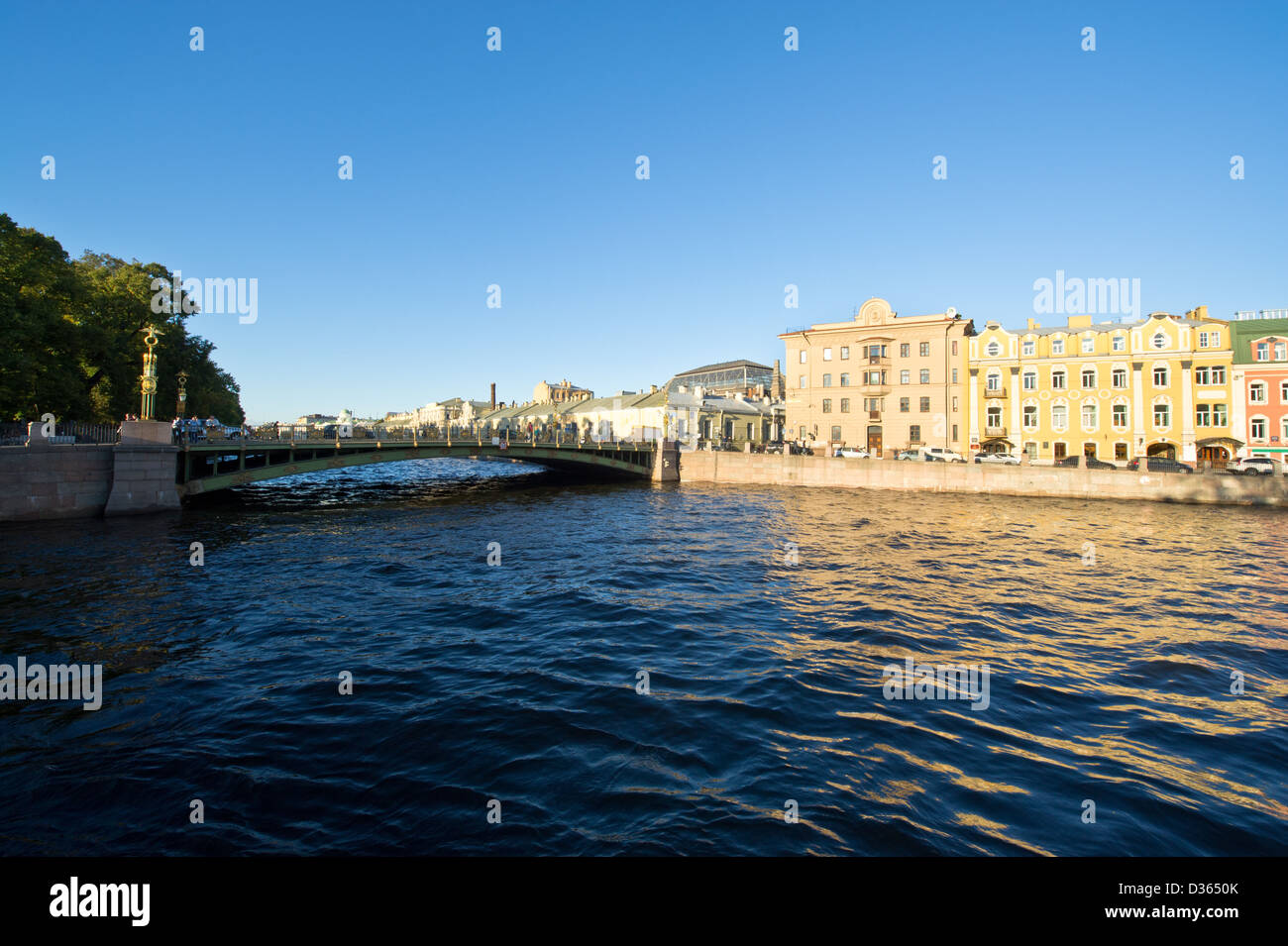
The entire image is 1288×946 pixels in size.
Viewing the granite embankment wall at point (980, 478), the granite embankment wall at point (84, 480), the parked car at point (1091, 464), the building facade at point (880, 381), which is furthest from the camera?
the building facade at point (880, 381)

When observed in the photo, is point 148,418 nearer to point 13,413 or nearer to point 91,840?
point 13,413

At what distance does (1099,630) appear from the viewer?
1152 centimetres

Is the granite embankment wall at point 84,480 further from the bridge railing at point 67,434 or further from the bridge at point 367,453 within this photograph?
the bridge at point 367,453

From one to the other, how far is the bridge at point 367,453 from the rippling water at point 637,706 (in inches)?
339

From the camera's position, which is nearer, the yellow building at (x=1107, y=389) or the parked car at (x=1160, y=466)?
the parked car at (x=1160, y=466)

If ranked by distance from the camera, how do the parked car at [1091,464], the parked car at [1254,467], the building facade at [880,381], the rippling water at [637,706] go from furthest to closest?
1. the building facade at [880,381]
2. the parked car at [1091,464]
3. the parked car at [1254,467]
4. the rippling water at [637,706]

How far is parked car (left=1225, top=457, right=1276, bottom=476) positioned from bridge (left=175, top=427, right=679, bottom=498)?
1461 inches

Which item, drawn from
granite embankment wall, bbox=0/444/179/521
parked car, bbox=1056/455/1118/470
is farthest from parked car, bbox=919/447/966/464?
granite embankment wall, bbox=0/444/179/521

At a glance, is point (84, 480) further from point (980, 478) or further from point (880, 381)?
point (880, 381)

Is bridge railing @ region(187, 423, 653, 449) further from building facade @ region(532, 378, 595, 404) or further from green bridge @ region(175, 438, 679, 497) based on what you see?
building facade @ region(532, 378, 595, 404)

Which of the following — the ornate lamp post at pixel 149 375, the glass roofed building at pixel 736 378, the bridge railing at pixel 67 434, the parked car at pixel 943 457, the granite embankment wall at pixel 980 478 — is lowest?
the granite embankment wall at pixel 980 478

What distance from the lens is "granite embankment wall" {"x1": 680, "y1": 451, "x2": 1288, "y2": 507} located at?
3291 cm

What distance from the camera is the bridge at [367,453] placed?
1071 inches

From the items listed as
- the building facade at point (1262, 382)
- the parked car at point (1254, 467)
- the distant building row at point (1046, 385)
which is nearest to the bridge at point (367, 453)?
the distant building row at point (1046, 385)
